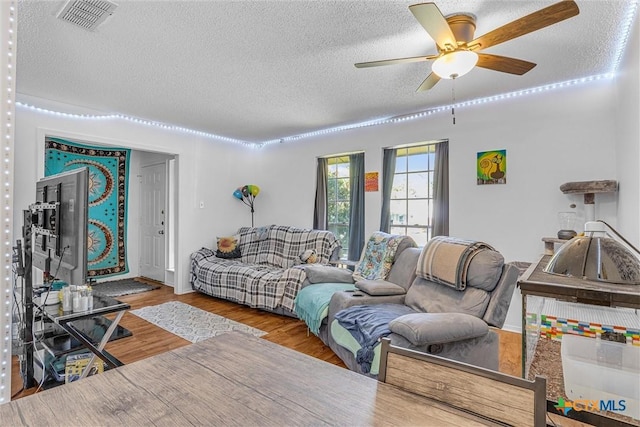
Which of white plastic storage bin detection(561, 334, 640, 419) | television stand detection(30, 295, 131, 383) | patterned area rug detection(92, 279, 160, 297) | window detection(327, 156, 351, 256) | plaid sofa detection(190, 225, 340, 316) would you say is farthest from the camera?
window detection(327, 156, 351, 256)

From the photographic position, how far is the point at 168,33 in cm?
222

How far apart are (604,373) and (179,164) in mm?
4886

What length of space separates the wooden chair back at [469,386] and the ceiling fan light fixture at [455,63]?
1.85 meters

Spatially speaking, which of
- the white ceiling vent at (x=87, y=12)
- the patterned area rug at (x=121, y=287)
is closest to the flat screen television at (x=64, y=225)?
the white ceiling vent at (x=87, y=12)

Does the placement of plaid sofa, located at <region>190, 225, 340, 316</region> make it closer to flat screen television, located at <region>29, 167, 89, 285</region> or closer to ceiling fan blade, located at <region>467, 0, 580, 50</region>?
flat screen television, located at <region>29, 167, 89, 285</region>

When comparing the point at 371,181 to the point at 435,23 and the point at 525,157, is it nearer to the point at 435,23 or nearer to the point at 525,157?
the point at 525,157

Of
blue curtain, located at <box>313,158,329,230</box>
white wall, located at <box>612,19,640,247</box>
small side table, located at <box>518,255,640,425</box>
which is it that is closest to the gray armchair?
small side table, located at <box>518,255,640,425</box>

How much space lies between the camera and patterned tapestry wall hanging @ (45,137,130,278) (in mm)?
4861

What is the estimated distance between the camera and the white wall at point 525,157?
2.96 metres

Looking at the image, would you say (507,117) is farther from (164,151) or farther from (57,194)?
(164,151)

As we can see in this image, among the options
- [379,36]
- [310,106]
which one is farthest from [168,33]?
[310,106]

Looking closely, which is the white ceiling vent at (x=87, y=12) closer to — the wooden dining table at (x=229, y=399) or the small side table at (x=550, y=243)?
the wooden dining table at (x=229, y=399)

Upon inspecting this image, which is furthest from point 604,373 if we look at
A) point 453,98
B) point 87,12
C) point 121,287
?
point 121,287

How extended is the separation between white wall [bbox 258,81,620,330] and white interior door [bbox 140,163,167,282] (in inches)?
150
